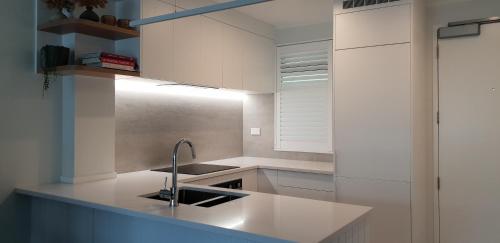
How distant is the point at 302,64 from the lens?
4.33m

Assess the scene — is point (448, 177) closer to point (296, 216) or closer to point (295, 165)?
point (295, 165)

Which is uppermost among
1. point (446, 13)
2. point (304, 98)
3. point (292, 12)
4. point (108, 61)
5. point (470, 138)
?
point (292, 12)

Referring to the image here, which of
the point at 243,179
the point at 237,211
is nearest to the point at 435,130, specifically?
the point at 243,179

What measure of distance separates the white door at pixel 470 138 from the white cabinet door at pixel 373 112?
667mm

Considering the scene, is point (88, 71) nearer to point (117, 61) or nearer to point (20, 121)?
point (117, 61)

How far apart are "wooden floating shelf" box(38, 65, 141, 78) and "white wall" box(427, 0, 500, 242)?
263 centimetres

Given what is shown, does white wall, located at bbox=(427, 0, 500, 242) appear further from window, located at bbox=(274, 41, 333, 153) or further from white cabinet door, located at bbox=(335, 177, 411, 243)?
window, located at bbox=(274, 41, 333, 153)

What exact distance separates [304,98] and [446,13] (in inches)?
63.2

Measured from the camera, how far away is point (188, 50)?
3.30 meters

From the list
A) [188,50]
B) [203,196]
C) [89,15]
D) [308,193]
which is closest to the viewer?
[203,196]

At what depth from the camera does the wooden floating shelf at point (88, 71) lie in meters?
2.49

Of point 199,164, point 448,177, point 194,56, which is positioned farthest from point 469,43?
point 199,164

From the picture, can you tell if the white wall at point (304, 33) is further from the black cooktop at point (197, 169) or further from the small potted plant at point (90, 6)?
the small potted plant at point (90, 6)

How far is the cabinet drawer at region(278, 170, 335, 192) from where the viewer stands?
359cm
